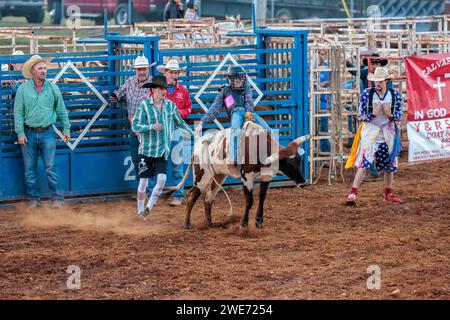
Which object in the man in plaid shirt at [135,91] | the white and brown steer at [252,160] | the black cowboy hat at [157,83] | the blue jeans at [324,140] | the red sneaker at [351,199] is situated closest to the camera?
the white and brown steer at [252,160]

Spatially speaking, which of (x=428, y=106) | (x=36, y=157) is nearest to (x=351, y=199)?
(x=428, y=106)

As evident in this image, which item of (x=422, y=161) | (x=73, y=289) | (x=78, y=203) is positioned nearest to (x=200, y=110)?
(x=78, y=203)

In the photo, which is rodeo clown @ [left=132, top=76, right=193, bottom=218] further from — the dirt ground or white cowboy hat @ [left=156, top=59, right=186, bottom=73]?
white cowboy hat @ [left=156, top=59, right=186, bottom=73]

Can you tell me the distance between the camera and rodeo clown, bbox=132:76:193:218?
1079 cm

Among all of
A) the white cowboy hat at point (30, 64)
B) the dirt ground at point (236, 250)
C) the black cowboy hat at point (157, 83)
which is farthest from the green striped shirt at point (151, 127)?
the white cowboy hat at point (30, 64)

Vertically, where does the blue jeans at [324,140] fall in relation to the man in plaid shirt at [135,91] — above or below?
below

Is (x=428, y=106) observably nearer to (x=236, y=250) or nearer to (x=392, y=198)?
Result: (x=392, y=198)

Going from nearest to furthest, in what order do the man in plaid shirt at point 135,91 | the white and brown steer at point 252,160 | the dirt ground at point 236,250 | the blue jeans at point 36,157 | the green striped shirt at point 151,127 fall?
1. the dirt ground at point 236,250
2. the white and brown steer at point 252,160
3. the green striped shirt at point 151,127
4. the blue jeans at point 36,157
5. the man in plaid shirt at point 135,91

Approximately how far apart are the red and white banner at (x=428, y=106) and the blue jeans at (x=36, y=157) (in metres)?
5.73

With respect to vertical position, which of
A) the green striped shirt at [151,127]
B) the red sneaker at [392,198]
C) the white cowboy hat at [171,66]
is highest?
the white cowboy hat at [171,66]

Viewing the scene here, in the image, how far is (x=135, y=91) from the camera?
12.2 metres

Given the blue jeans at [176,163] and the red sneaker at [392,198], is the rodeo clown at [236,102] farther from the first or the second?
the red sneaker at [392,198]

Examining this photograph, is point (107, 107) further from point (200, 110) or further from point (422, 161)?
point (422, 161)

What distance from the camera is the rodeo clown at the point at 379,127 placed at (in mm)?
11812
